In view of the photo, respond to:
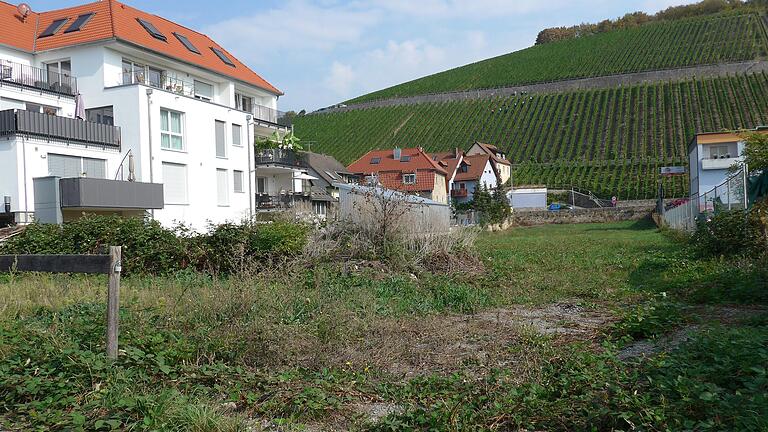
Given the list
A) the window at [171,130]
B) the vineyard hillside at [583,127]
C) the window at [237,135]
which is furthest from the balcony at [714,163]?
the window at [171,130]

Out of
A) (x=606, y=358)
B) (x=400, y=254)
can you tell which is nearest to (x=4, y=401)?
(x=606, y=358)

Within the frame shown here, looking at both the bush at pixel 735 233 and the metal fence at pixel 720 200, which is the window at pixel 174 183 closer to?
the metal fence at pixel 720 200

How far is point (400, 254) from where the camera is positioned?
14805 millimetres

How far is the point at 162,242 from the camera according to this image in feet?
54.7

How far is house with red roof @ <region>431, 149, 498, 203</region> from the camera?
70438 millimetres

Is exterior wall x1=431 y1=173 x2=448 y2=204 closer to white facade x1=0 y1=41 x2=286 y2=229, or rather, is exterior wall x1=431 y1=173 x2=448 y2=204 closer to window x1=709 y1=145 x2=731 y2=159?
window x1=709 y1=145 x2=731 y2=159

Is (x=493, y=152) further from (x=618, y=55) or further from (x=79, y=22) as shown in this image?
(x=79, y=22)

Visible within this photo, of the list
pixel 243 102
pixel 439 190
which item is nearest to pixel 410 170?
pixel 439 190

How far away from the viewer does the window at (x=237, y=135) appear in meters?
A: 33.2

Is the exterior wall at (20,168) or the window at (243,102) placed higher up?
the window at (243,102)

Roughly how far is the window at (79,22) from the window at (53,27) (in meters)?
0.82

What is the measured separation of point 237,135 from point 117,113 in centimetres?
738

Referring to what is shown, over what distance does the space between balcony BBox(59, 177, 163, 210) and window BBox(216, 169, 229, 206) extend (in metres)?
5.55

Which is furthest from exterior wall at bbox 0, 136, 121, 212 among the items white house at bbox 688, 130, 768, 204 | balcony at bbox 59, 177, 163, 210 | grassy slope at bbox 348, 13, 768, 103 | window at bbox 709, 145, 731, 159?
grassy slope at bbox 348, 13, 768, 103
